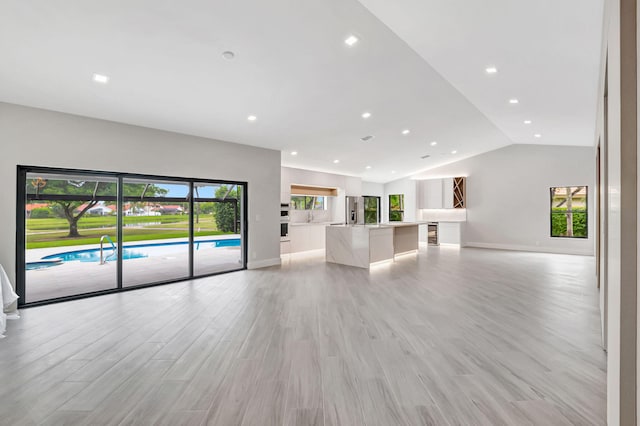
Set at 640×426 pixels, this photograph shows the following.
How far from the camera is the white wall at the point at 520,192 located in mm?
8773

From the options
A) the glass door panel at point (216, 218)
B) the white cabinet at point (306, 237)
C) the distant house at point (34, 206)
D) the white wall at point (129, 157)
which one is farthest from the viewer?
the white cabinet at point (306, 237)

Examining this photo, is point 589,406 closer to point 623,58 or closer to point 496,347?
point 496,347

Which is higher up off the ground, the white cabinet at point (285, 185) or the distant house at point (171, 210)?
the white cabinet at point (285, 185)

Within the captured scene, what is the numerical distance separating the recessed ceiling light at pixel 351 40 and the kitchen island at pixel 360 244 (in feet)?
13.2

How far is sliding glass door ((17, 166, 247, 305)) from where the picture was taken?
14.1 feet

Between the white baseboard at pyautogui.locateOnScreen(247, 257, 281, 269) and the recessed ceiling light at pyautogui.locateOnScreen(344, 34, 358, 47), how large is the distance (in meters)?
4.73

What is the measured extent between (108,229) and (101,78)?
2413 millimetres

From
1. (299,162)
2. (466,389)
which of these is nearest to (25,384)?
(466,389)

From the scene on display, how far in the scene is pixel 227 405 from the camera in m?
1.99

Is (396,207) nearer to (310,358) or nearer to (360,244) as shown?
(360,244)

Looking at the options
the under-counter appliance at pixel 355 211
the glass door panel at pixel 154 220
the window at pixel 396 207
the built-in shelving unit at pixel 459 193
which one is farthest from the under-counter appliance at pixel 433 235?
the glass door panel at pixel 154 220

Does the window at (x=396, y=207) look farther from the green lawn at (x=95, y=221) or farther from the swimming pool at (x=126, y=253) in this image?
the green lawn at (x=95, y=221)

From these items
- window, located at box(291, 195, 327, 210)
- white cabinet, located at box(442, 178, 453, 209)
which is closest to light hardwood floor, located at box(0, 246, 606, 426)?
window, located at box(291, 195, 327, 210)

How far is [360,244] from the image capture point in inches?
271
